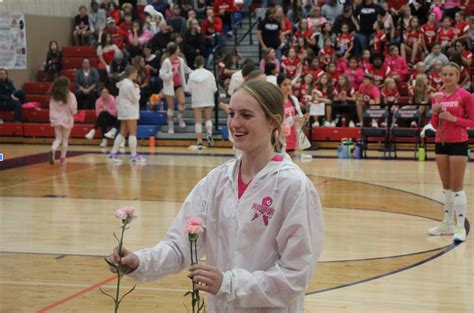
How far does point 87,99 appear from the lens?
22297 mm

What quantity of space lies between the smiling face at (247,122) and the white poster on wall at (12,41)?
20665 millimetres

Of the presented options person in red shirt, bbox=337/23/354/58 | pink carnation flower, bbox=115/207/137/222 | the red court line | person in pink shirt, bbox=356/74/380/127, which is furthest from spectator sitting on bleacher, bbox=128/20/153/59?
pink carnation flower, bbox=115/207/137/222

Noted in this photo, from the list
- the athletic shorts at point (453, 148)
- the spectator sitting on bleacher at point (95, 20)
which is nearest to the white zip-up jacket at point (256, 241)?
the athletic shorts at point (453, 148)

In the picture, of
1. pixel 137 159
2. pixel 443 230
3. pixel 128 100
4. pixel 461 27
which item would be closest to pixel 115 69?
pixel 137 159

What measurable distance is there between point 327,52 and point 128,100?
6.29 meters

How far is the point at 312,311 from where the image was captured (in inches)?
261

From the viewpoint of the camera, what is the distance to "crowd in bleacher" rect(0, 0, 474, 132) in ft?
63.9

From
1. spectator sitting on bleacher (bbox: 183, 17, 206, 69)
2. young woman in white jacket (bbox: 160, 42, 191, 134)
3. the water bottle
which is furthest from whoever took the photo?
spectator sitting on bleacher (bbox: 183, 17, 206, 69)

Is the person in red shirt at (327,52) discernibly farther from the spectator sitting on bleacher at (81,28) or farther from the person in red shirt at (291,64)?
the spectator sitting on bleacher at (81,28)

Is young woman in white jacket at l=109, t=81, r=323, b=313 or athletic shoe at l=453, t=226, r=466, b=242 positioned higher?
young woman in white jacket at l=109, t=81, r=323, b=313

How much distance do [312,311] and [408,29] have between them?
15.4 meters

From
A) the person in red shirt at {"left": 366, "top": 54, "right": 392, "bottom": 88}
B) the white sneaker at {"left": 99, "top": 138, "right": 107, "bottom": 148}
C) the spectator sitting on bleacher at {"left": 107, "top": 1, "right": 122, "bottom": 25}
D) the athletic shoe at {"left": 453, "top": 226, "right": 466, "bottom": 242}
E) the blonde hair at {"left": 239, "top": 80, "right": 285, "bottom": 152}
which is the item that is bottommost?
the white sneaker at {"left": 99, "top": 138, "right": 107, "bottom": 148}

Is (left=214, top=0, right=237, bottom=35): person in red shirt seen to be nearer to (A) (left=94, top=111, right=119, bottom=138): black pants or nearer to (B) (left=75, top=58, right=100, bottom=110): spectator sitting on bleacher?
(B) (left=75, top=58, right=100, bottom=110): spectator sitting on bleacher

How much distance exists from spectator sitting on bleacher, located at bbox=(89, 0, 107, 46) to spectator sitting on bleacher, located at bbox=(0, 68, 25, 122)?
306cm
